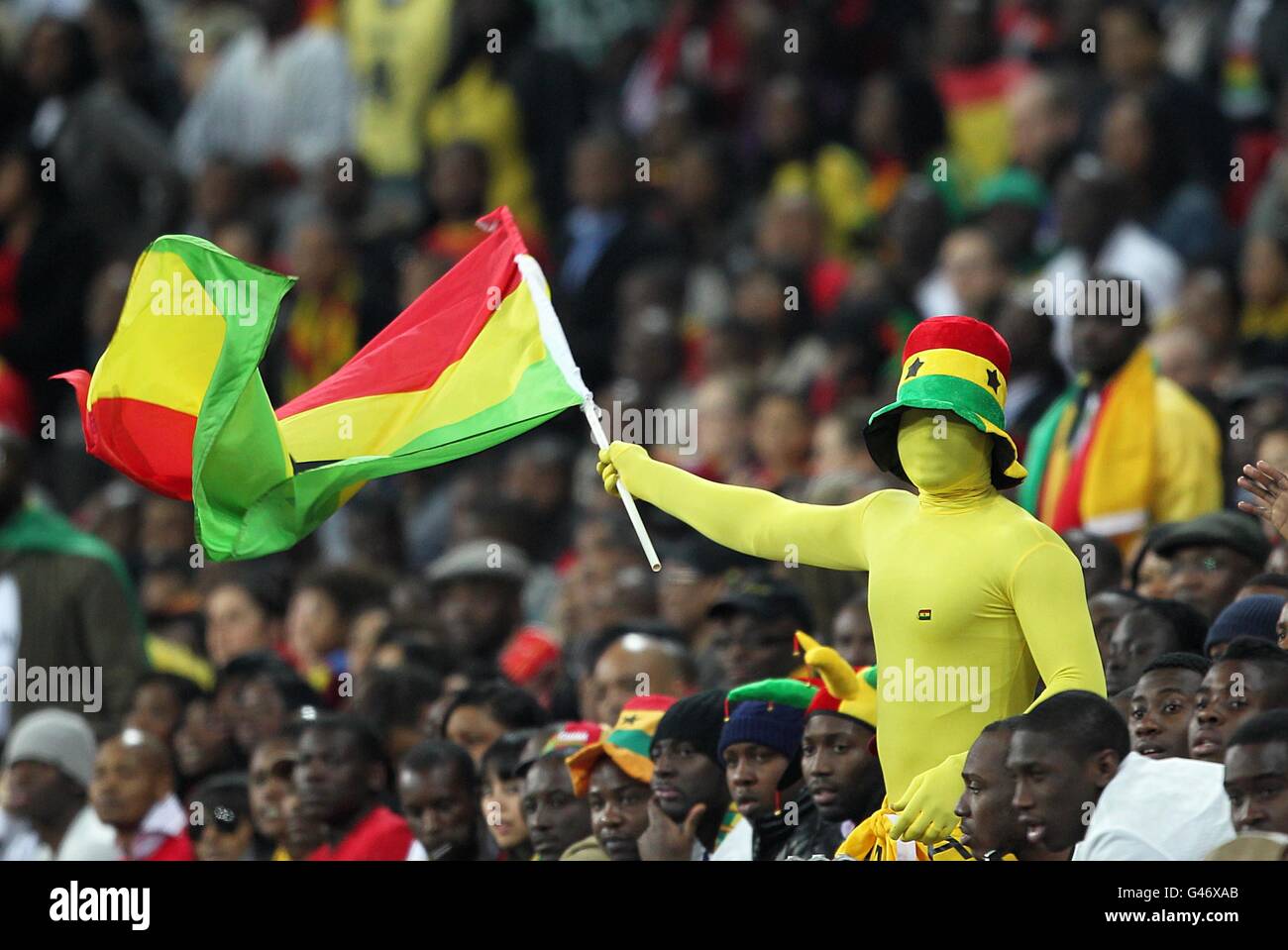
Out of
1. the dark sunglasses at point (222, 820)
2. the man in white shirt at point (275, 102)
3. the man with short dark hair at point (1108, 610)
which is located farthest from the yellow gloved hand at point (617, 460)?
the man in white shirt at point (275, 102)

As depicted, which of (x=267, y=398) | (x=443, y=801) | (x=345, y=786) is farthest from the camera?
(x=345, y=786)

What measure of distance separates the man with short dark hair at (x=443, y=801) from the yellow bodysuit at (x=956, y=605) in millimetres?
2386

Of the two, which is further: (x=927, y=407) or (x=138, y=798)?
(x=138, y=798)

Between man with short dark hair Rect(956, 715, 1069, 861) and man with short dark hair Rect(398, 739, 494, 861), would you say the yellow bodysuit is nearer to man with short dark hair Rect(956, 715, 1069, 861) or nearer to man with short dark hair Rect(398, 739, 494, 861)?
man with short dark hair Rect(956, 715, 1069, 861)

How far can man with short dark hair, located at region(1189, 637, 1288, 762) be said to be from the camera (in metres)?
6.88

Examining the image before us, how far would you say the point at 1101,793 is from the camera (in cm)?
661

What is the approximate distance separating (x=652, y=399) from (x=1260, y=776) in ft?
23.3

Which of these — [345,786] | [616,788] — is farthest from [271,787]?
[616,788]

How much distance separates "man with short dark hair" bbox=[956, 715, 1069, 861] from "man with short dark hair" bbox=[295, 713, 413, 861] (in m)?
3.04

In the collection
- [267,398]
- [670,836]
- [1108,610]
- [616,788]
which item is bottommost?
[670,836]

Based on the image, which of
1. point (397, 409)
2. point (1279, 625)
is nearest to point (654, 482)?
point (397, 409)

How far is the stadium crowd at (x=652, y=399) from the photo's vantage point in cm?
794

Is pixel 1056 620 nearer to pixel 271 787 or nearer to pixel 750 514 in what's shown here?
pixel 750 514
